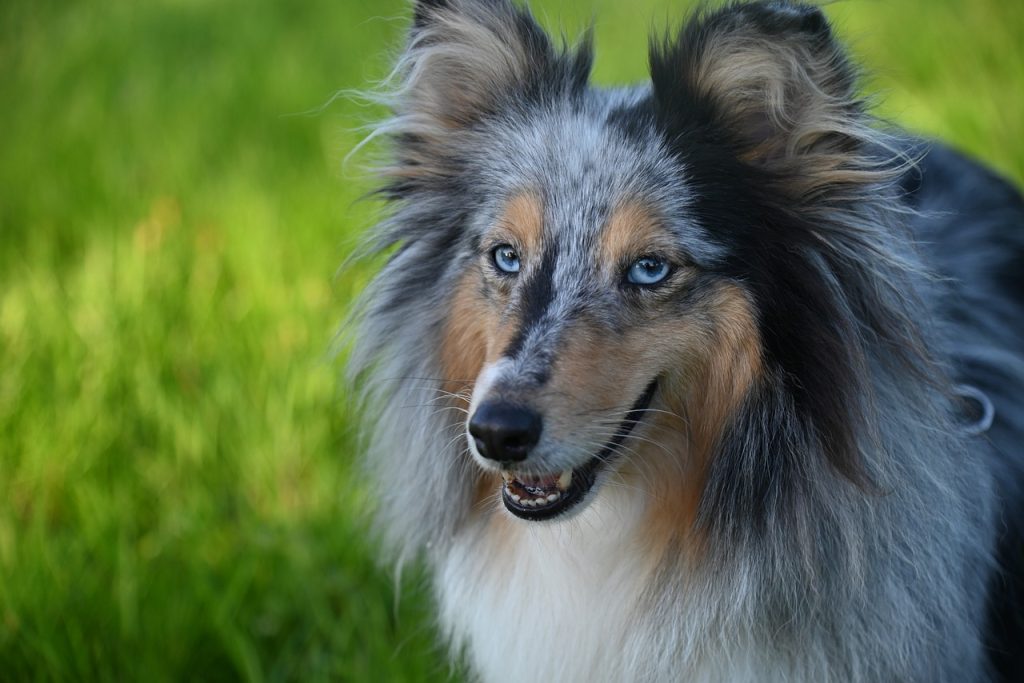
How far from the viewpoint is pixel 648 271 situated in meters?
2.39

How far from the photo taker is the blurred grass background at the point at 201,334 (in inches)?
131

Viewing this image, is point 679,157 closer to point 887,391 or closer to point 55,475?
point 887,391

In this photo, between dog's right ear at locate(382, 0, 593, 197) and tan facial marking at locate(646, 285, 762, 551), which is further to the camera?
dog's right ear at locate(382, 0, 593, 197)

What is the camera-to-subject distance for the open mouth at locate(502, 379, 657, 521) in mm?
2395

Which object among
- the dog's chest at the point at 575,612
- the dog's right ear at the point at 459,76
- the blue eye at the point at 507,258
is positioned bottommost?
the dog's chest at the point at 575,612

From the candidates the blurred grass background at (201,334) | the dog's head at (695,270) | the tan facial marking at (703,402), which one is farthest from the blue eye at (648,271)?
the blurred grass background at (201,334)

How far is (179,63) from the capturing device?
7.84 metres

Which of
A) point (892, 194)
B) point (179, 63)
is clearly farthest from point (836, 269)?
point (179, 63)

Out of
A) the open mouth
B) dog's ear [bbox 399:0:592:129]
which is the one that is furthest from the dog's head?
dog's ear [bbox 399:0:592:129]

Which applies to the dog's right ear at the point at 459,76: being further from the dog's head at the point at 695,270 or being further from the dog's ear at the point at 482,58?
the dog's head at the point at 695,270

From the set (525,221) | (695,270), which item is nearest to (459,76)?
(525,221)

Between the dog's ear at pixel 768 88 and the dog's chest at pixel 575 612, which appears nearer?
the dog's ear at pixel 768 88

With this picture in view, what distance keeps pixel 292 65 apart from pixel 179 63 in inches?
37.6

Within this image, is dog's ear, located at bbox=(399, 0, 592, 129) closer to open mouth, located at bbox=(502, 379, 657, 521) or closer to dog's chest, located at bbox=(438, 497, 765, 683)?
open mouth, located at bbox=(502, 379, 657, 521)
